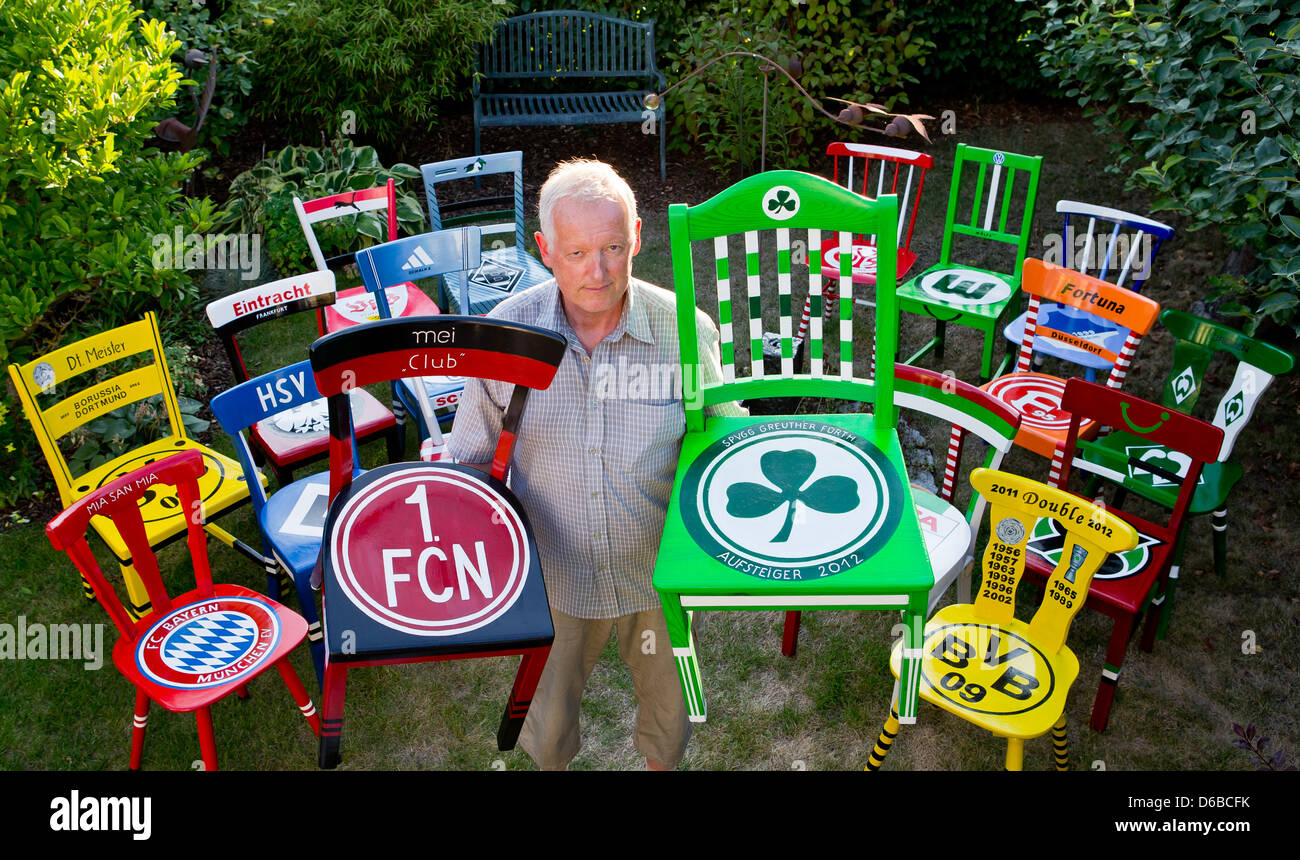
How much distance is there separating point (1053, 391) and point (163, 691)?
4191 mm

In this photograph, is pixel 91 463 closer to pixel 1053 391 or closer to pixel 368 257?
pixel 368 257

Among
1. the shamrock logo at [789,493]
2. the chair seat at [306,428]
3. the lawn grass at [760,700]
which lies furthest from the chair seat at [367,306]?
the shamrock logo at [789,493]

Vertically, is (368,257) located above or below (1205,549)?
above

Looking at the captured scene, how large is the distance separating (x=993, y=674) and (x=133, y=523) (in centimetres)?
310

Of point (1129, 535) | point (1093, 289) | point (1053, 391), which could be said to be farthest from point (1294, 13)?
point (1129, 535)

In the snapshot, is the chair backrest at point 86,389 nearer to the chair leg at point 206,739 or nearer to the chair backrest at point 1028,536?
the chair leg at point 206,739

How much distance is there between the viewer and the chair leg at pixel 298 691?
3.64 meters

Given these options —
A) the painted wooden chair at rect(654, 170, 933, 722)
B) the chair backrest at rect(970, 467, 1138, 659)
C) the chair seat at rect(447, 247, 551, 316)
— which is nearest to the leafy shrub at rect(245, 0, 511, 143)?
the chair seat at rect(447, 247, 551, 316)

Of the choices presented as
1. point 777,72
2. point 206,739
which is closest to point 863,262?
point 777,72

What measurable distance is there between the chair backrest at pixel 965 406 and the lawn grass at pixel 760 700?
93 cm

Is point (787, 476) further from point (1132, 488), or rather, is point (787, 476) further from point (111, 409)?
point (111, 409)

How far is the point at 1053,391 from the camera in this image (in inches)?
192

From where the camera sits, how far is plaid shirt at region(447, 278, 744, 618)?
2736 millimetres

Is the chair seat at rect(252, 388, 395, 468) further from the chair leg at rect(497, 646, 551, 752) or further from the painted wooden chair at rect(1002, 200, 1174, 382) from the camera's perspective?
the painted wooden chair at rect(1002, 200, 1174, 382)
